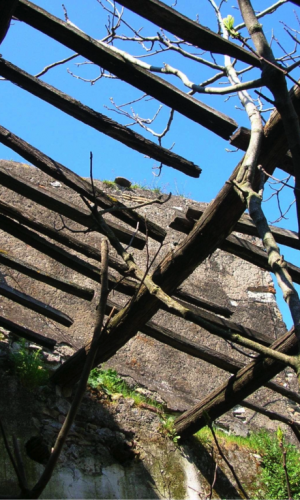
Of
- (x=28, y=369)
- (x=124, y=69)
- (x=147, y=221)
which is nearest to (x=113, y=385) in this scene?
(x=28, y=369)

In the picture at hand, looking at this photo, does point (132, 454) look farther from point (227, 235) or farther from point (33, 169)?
point (33, 169)

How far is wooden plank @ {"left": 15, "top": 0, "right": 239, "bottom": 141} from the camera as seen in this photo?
261 centimetres

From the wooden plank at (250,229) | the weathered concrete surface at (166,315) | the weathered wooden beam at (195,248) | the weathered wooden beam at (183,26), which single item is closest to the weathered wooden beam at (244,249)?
the wooden plank at (250,229)

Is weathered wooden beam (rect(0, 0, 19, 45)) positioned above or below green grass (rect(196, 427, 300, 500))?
above

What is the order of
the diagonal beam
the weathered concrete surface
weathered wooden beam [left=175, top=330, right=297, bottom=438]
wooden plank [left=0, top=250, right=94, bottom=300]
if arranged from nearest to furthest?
the diagonal beam < weathered wooden beam [left=175, top=330, right=297, bottom=438] < wooden plank [left=0, top=250, right=94, bottom=300] < the weathered concrete surface

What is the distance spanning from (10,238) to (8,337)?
1.35 m

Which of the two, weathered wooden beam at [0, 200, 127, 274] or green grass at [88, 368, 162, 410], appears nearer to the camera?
weathered wooden beam at [0, 200, 127, 274]

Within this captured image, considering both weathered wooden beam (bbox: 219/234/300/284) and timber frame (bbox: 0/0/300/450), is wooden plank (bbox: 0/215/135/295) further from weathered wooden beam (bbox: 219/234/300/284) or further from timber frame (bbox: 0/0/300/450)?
weathered wooden beam (bbox: 219/234/300/284)

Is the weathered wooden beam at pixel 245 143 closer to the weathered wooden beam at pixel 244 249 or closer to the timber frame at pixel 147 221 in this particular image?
the timber frame at pixel 147 221

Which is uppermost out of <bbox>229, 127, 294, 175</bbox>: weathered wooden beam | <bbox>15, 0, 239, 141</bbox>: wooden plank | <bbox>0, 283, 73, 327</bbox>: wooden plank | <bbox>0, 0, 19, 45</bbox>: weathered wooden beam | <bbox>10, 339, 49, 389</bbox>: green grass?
<bbox>15, 0, 239, 141</bbox>: wooden plank

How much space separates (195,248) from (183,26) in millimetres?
1197

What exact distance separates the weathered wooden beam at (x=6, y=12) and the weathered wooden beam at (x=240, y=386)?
236cm

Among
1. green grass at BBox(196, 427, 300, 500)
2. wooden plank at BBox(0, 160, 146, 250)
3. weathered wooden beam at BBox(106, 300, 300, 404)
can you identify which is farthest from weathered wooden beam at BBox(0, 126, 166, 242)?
green grass at BBox(196, 427, 300, 500)

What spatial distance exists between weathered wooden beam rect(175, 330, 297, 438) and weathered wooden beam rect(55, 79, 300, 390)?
76 cm
